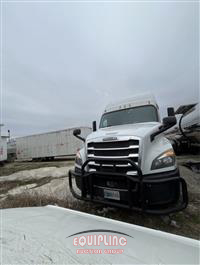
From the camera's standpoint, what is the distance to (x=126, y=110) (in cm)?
407

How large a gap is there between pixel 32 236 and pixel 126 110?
3.37 m

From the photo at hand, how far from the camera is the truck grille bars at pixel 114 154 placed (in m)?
2.39

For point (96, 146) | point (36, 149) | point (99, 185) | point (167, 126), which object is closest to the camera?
point (167, 126)

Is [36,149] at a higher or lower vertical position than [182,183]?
lower

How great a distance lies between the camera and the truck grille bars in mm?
2393

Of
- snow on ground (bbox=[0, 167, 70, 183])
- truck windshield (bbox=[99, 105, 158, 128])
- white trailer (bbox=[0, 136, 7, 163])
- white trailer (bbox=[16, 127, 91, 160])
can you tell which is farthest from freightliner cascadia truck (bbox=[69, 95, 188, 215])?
white trailer (bbox=[0, 136, 7, 163])

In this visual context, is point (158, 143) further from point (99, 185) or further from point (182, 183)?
point (99, 185)

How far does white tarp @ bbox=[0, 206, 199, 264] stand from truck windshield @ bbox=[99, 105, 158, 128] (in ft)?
8.36

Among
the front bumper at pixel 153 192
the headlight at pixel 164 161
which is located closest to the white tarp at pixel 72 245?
the front bumper at pixel 153 192

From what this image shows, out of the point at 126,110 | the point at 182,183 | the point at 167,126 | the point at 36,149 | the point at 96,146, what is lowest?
the point at 36,149

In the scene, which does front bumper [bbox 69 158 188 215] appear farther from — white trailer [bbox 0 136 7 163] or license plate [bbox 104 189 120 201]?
white trailer [bbox 0 136 7 163]

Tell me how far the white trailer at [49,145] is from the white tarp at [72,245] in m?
14.0

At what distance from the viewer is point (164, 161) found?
2256 millimetres

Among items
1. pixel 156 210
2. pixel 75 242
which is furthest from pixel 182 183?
pixel 75 242
